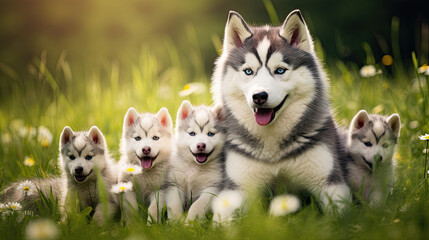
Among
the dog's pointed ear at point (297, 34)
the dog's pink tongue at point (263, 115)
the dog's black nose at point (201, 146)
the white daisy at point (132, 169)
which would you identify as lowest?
the white daisy at point (132, 169)

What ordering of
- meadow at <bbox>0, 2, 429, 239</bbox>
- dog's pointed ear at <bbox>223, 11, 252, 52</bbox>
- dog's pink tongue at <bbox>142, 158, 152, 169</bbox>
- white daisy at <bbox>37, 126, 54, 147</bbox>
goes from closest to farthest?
1. meadow at <bbox>0, 2, 429, 239</bbox>
2. dog's pointed ear at <bbox>223, 11, 252, 52</bbox>
3. dog's pink tongue at <bbox>142, 158, 152, 169</bbox>
4. white daisy at <bbox>37, 126, 54, 147</bbox>

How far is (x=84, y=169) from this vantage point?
12.3 feet

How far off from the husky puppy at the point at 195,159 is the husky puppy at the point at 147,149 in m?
0.09

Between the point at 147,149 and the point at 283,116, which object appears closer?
the point at 283,116

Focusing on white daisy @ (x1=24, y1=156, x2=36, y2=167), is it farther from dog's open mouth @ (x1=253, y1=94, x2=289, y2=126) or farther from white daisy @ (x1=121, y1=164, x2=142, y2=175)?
dog's open mouth @ (x1=253, y1=94, x2=289, y2=126)

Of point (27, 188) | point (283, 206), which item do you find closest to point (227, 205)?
point (283, 206)

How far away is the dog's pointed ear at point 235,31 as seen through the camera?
3637 millimetres

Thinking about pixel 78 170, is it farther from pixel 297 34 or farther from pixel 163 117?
pixel 297 34

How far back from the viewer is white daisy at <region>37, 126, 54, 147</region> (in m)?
5.07

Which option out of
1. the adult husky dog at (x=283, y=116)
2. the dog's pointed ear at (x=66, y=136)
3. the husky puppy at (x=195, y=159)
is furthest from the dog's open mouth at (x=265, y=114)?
the dog's pointed ear at (x=66, y=136)

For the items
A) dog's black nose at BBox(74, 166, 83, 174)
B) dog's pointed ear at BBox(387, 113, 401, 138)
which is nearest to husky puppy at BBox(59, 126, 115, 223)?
dog's black nose at BBox(74, 166, 83, 174)

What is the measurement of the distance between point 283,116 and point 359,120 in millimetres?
730

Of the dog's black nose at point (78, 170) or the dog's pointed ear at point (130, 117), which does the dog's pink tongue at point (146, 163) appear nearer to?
the dog's pointed ear at point (130, 117)

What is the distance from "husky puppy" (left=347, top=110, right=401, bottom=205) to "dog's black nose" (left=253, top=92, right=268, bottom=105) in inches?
39.1
